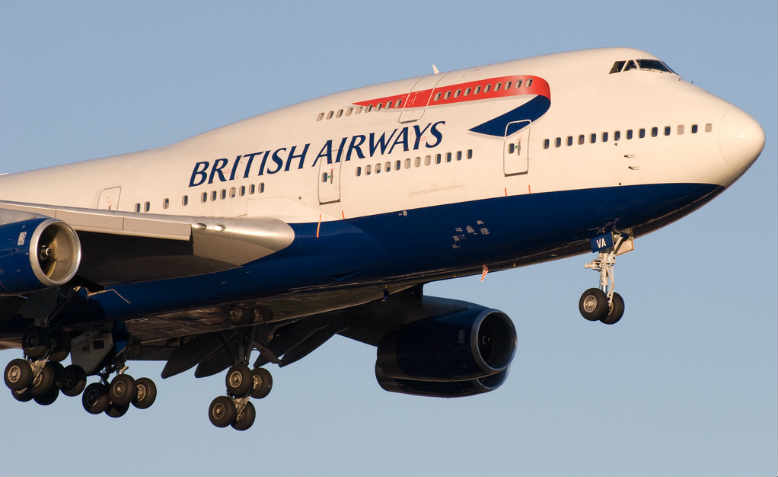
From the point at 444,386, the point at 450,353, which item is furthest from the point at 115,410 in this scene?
the point at 444,386

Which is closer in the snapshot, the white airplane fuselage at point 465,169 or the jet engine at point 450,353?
the white airplane fuselage at point 465,169

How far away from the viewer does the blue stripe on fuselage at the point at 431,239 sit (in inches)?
1519

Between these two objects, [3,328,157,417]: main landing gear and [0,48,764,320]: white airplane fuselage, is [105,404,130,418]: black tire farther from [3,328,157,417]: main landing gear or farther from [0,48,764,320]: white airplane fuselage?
[0,48,764,320]: white airplane fuselage

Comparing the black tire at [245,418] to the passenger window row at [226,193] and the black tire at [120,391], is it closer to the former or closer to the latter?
the black tire at [120,391]

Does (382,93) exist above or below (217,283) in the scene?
above

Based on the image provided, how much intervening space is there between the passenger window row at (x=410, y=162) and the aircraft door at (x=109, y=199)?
708cm

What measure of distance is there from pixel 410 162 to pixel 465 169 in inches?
54.3

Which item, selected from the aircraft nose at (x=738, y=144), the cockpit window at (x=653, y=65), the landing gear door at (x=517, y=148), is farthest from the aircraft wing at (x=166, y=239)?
the aircraft nose at (x=738, y=144)

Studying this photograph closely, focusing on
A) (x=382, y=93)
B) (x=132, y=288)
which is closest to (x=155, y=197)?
(x=132, y=288)

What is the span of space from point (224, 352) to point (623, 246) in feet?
40.6

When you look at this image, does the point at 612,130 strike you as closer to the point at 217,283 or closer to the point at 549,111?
the point at 549,111

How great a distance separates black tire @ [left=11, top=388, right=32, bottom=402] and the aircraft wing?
3.59 metres

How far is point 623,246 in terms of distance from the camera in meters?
39.5

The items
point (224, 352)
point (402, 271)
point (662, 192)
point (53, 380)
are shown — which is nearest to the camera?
point (662, 192)
